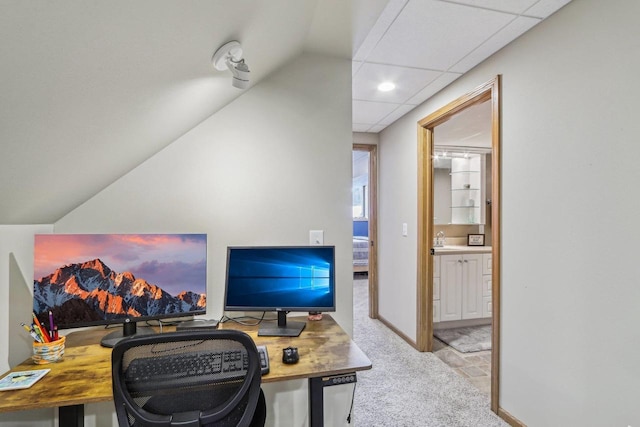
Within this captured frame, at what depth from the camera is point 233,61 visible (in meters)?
1.33

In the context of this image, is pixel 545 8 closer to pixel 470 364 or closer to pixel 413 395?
pixel 413 395

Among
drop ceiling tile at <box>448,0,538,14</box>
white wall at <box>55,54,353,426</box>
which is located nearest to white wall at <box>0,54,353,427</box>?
white wall at <box>55,54,353,426</box>

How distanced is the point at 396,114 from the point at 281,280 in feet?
8.25

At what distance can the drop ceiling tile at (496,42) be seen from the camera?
1824 mm

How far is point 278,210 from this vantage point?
189cm

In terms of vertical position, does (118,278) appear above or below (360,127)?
below

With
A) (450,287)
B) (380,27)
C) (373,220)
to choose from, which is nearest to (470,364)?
(450,287)

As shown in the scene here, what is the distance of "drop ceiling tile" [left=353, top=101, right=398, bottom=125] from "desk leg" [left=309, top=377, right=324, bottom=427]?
8.30 feet

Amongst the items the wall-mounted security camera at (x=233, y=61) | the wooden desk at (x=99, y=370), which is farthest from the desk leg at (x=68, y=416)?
the wall-mounted security camera at (x=233, y=61)

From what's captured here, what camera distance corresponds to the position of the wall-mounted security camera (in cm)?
126

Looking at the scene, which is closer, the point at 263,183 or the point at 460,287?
the point at 263,183

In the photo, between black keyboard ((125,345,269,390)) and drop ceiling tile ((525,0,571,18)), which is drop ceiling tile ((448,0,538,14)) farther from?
black keyboard ((125,345,269,390))

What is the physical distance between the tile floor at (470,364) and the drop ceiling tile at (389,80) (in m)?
2.47

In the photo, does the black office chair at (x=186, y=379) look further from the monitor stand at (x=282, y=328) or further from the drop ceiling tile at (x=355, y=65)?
the drop ceiling tile at (x=355, y=65)
